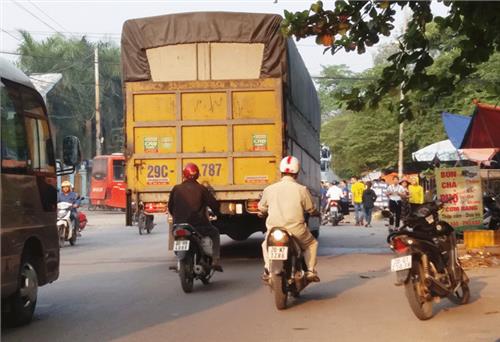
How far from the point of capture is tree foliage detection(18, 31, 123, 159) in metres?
49.0

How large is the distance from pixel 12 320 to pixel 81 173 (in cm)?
4735

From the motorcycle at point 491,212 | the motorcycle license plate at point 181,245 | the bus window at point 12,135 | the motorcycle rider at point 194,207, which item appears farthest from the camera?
the motorcycle at point 491,212

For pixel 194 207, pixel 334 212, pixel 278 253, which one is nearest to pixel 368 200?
pixel 334 212

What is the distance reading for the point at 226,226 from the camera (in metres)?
14.3

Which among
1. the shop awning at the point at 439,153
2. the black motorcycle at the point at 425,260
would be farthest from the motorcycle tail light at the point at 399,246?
the shop awning at the point at 439,153

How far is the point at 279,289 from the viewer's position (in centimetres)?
811

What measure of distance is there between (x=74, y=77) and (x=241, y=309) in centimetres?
4339

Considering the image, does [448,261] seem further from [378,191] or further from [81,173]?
[81,173]

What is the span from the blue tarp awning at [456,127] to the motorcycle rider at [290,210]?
6752mm

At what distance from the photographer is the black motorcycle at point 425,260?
7367mm

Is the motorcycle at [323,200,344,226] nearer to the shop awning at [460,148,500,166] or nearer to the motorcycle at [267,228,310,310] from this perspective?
the shop awning at [460,148,500,166]

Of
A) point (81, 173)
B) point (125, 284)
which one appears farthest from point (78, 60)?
point (125, 284)

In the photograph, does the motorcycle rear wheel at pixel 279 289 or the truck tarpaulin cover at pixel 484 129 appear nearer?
the motorcycle rear wheel at pixel 279 289

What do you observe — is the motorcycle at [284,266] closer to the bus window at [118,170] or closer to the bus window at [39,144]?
the bus window at [39,144]
